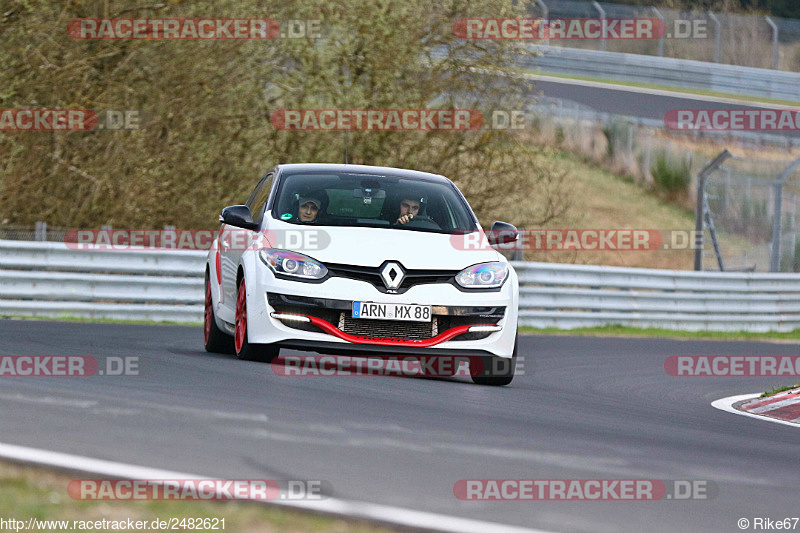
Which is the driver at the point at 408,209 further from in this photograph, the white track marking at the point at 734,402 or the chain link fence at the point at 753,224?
the chain link fence at the point at 753,224

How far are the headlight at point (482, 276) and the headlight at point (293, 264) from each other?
0.97 m

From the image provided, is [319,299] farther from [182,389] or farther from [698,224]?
[698,224]

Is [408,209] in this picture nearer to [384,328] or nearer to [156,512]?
[384,328]

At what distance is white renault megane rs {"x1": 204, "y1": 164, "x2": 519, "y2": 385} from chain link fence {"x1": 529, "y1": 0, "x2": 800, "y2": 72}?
28.4 m

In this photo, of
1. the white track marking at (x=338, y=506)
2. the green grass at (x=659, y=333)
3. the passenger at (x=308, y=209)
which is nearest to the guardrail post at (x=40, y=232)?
the green grass at (x=659, y=333)

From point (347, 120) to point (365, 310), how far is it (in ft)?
45.5

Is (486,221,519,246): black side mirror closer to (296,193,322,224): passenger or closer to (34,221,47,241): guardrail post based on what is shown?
(296,193,322,224): passenger

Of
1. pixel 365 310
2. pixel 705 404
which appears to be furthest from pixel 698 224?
pixel 365 310

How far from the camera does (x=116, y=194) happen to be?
815 inches

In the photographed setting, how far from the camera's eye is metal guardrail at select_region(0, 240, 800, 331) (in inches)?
670

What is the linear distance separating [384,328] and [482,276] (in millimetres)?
806

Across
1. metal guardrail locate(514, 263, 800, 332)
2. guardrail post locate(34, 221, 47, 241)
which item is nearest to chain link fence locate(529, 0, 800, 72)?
metal guardrail locate(514, 263, 800, 332)

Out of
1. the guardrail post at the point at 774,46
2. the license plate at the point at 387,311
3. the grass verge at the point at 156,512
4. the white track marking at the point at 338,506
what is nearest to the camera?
the grass verge at the point at 156,512

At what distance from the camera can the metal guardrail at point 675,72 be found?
40625 millimetres
